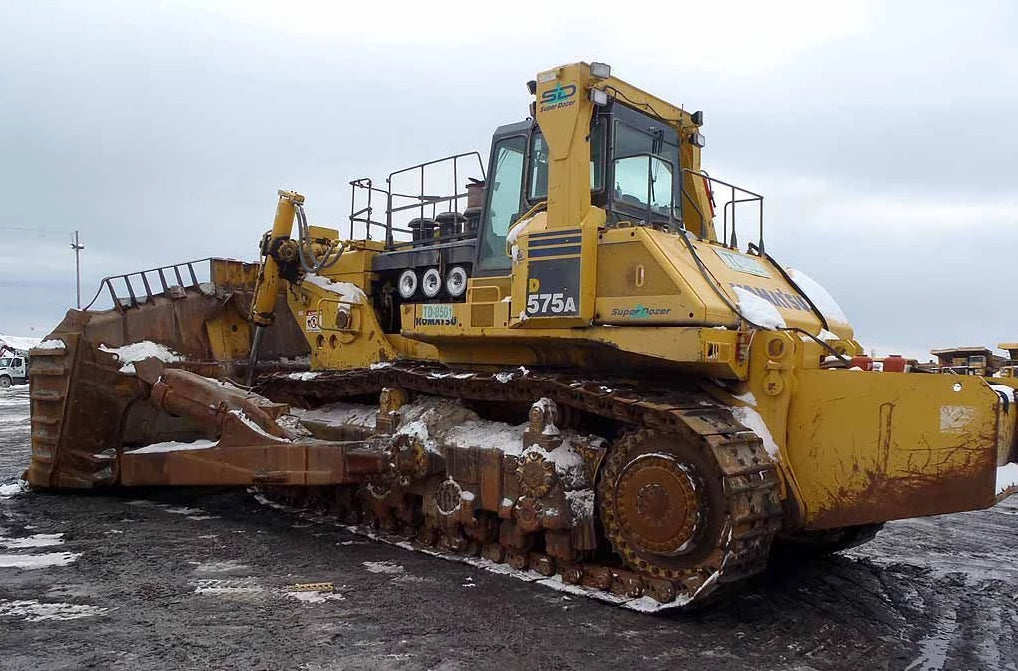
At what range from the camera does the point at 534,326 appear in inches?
247

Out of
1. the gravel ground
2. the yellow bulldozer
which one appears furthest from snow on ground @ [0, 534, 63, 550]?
the yellow bulldozer

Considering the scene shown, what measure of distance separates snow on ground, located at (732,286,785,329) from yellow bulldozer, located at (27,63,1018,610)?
2 cm

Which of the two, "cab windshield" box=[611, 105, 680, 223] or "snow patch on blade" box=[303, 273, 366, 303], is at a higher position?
"cab windshield" box=[611, 105, 680, 223]

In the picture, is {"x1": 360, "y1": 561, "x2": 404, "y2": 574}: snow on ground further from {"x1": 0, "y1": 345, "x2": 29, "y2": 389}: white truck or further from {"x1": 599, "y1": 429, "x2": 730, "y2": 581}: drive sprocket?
{"x1": 0, "y1": 345, "x2": 29, "y2": 389}: white truck

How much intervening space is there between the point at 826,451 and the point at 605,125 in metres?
2.84

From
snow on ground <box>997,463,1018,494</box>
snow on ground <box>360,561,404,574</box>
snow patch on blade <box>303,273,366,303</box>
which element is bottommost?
snow on ground <box>360,561,404,574</box>

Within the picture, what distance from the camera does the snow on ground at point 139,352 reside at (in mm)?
8906

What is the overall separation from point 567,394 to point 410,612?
1.82 metres

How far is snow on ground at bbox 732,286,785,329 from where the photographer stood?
19.1ft

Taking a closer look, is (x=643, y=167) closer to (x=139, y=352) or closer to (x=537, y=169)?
(x=537, y=169)

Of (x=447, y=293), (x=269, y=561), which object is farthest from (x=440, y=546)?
(x=447, y=293)

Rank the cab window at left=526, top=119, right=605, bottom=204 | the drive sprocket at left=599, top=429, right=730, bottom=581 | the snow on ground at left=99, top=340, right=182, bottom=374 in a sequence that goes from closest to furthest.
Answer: the drive sprocket at left=599, top=429, right=730, bottom=581, the cab window at left=526, top=119, right=605, bottom=204, the snow on ground at left=99, top=340, right=182, bottom=374

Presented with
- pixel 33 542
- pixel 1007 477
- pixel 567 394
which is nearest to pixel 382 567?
pixel 567 394

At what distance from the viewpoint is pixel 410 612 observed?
17.4ft
